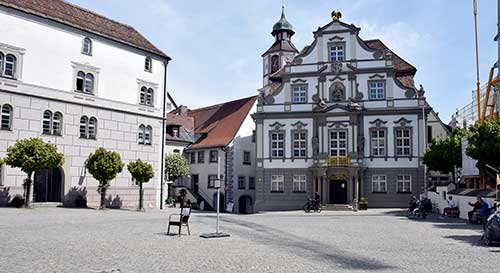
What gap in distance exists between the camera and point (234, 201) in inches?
1781

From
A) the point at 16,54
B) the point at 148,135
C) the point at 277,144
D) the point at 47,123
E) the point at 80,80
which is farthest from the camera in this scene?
the point at 277,144

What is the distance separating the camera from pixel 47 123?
29.5m

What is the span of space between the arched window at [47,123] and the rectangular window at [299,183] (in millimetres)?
19344

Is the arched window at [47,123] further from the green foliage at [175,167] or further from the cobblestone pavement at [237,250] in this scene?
the green foliage at [175,167]

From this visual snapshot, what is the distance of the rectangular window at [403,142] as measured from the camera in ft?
122

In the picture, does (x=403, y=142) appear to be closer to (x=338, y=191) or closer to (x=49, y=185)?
(x=338, y=191)

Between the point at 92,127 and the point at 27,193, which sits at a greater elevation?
the point at 92,127

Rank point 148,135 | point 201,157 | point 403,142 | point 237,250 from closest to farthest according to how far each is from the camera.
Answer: point 237,250, point 148,135, point 403,142, point 201,157

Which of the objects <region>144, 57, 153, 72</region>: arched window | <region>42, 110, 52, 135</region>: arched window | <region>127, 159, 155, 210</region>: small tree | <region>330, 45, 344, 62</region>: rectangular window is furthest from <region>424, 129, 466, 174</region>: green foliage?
<region>42, 110, 52, 135</region>: arched window

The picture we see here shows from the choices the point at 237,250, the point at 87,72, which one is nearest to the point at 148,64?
the point at 87,72

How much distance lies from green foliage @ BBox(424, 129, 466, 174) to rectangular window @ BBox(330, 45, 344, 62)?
419 inches

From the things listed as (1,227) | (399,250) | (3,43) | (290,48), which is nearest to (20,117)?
(3,43)

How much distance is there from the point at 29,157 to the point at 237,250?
16.5 meters

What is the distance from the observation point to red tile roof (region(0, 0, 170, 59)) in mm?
29219
